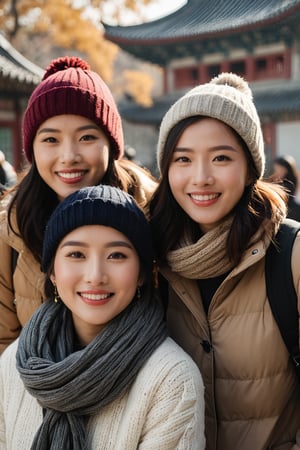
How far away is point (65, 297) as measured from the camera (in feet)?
6.50

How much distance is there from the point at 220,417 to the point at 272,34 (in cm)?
1584

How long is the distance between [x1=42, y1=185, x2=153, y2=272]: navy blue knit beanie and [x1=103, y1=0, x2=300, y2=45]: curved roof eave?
43.9 ft

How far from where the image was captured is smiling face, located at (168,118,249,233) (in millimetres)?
2014

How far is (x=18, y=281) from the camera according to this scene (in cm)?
246

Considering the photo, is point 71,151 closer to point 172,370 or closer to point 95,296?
point 95,296

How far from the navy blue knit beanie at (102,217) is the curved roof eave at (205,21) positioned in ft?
43.9

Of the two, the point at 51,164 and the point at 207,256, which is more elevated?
the point at 51,164

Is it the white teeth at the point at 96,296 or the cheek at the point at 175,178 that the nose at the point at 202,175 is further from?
the white teeth at the point at 96,296

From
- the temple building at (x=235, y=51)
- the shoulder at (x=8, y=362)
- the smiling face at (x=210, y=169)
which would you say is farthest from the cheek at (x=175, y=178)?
the temple building at (x=235, y=51)

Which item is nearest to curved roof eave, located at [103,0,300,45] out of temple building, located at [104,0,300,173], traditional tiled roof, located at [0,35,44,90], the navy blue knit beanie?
temple building, located at [104,0,300,173]

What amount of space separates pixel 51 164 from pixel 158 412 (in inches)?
44.2

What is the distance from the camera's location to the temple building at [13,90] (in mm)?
9406

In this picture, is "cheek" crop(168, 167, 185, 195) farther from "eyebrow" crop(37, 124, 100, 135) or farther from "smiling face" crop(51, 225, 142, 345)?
"eyebrow" crop(37, 124, 100, 135)

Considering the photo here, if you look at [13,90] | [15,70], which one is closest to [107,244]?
[15,70]
